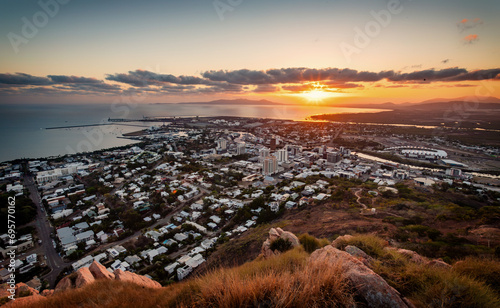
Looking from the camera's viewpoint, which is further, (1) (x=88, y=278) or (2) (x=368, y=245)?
(1) (x=88, y=278)

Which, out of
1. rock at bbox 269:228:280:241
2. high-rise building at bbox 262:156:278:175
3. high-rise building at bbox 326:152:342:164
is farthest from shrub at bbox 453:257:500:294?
high-rise building at bbox 326:152:342:164

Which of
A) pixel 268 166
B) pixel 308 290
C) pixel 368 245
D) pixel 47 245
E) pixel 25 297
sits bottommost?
pixel 47 245

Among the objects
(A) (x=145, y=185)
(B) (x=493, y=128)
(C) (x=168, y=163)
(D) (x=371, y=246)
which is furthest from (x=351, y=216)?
(B) (x=493, y=128)

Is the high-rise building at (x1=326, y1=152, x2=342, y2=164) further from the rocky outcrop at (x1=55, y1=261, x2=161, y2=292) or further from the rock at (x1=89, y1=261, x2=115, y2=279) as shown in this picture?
the rock at (x1=89, y1=261, x2=115, y2=279)

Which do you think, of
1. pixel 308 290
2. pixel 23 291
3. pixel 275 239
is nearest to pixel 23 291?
pixel 23 291

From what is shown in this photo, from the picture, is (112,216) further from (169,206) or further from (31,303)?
(31,303)

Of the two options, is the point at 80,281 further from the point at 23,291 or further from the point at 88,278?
the point at 23,291

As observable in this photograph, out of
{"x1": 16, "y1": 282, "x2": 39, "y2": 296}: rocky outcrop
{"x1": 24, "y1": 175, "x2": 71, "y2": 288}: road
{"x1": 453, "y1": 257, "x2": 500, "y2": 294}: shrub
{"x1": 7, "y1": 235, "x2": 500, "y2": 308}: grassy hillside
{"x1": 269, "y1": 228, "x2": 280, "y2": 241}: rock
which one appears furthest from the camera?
{"x1": 24, "y1": 175, "x2": 71, "y2": 288}: road

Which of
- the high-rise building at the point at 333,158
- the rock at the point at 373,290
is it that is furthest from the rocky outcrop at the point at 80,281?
the high-rise building at the point at 333,158
